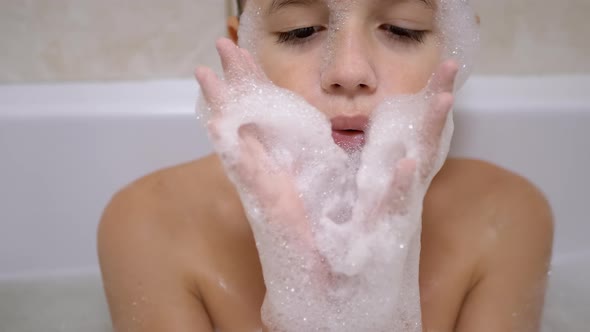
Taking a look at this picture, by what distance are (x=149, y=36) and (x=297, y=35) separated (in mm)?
474

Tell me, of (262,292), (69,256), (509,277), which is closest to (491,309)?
(509,277)

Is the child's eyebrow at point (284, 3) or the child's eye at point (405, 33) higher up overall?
the child's eyebrow at point (284, 3)

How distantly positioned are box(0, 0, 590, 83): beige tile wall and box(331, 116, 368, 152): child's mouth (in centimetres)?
49

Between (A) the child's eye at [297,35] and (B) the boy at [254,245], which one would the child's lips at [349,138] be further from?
(A) the child's eye at [297,35]

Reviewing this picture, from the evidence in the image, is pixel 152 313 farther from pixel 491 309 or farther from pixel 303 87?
pixel 491 309

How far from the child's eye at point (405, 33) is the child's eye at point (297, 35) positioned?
3.4 inches

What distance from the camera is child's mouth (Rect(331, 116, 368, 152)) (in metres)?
0.71

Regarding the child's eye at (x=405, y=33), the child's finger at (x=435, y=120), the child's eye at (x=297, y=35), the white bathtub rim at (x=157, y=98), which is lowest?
the white bathtub rim at (x=157, y=98)

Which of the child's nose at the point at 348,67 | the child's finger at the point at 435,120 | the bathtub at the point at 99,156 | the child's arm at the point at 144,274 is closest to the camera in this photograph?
the child's finger at the point at 435,120

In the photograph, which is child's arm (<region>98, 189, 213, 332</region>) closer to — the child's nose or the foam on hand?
the foam on hand

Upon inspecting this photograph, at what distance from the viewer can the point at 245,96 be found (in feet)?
2.21

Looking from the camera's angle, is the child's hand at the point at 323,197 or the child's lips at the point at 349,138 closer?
the child's hand at the point at 323,197

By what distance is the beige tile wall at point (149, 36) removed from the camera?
1.09 meters

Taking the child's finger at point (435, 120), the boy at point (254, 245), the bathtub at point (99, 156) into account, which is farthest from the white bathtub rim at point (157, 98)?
the child's finger at point (435, 120)
